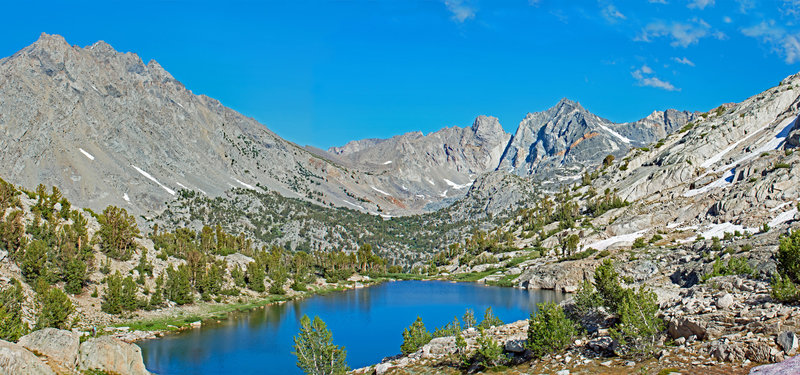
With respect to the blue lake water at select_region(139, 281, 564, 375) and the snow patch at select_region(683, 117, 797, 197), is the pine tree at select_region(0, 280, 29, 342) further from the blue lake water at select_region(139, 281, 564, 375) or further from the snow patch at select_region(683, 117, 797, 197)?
the snow patch at select_region(683, 117, 797, 197)

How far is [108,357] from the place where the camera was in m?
26.5

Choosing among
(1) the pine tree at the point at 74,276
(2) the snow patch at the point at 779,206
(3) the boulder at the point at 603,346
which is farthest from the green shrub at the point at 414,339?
(2) the snow patch at the point at 779,206

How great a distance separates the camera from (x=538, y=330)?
22.2 m

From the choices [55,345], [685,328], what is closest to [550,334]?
[685,328]

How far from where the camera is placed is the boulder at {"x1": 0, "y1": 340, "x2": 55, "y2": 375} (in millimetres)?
18906

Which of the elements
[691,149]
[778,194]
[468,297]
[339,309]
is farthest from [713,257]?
[691,149]

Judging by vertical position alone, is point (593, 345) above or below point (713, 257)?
below

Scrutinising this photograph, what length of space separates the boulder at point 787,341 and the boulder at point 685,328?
3.18 metres

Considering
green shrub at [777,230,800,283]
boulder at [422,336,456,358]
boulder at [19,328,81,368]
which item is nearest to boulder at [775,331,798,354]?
green shrub at [777,230,800,283]

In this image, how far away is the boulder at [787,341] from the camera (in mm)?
14258

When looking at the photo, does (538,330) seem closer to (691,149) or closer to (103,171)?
(691,149)

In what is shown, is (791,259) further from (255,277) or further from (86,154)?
(86,154)

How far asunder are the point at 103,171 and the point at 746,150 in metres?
200

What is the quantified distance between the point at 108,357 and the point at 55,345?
262 cm
